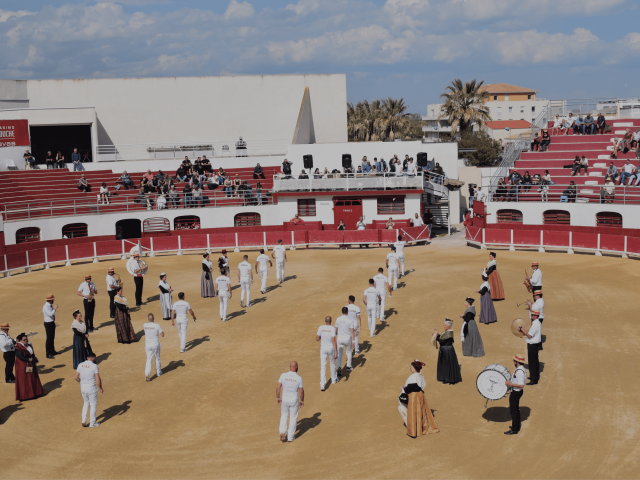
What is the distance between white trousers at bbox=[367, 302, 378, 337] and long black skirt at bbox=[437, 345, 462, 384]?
12.9 ft

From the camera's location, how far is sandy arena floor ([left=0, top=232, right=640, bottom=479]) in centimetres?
1225

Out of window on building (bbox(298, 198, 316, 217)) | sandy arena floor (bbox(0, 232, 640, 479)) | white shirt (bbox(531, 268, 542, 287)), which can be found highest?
window on building (bbox(298, 198, 316, 217))

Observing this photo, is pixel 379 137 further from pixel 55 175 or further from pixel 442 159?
pixel 55 175

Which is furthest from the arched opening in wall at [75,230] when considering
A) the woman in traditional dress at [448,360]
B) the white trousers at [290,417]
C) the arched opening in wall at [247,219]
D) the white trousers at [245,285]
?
the white trousers at [290,417]

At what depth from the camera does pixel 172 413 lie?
1502 centimetres

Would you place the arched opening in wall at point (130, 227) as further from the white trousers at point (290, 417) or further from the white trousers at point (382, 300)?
the white trousers at point (290, 417)

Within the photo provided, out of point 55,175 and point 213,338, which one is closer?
point 213,338

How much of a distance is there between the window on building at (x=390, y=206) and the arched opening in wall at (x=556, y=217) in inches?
334

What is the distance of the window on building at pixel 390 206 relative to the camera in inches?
1598

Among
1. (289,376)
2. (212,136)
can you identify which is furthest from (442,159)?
(289,376)

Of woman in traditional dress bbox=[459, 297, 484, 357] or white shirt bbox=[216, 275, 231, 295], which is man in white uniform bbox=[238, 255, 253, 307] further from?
woman in traditional dress bbox=[459, 297, 484, 357]

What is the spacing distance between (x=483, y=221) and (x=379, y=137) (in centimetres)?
4203

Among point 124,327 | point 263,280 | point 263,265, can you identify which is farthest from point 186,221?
point 124,327

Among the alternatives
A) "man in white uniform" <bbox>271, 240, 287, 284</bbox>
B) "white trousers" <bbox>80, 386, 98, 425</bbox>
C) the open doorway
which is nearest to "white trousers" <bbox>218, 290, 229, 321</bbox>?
"man in white uniform" <bbox>271, 240, 287, 284</bbox>
